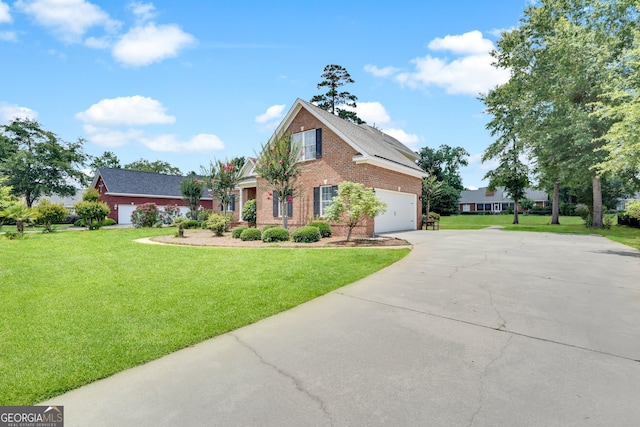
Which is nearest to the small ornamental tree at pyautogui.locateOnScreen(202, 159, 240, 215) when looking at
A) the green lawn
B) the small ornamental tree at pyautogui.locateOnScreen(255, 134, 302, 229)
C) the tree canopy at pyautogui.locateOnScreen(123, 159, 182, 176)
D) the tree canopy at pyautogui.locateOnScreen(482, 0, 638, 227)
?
the small ornamental tree at pyautogui.locateOnScreen(255, 134, 302, 229)

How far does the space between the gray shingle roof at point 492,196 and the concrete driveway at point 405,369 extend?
60.5m

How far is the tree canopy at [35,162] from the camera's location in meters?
32.7

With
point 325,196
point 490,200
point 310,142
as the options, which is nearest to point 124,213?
→ point 310,142

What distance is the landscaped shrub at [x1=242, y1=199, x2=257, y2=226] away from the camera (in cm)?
2091

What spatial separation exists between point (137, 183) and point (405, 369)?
41.2m

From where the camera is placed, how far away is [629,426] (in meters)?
2.15

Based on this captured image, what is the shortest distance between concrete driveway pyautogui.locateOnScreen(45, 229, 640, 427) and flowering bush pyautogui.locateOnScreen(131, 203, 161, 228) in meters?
23.8

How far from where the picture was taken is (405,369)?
2.97 metres

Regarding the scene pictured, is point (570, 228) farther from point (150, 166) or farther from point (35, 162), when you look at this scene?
point (150, 166)

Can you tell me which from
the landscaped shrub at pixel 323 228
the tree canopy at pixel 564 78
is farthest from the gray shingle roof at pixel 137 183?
the tree canopy at pixel 564 78

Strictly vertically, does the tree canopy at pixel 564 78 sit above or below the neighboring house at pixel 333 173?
above

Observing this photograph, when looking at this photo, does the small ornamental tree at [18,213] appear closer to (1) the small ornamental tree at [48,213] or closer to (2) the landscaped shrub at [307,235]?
(1) the small ornamental tree at [48,213]

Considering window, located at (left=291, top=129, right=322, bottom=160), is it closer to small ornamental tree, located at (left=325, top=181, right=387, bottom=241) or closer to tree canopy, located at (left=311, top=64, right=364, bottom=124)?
small ornamental tree, located at (left=325, top=181, right=387, bottom=241)

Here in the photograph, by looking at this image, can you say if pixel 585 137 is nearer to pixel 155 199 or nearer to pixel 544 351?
pixel 544 351
